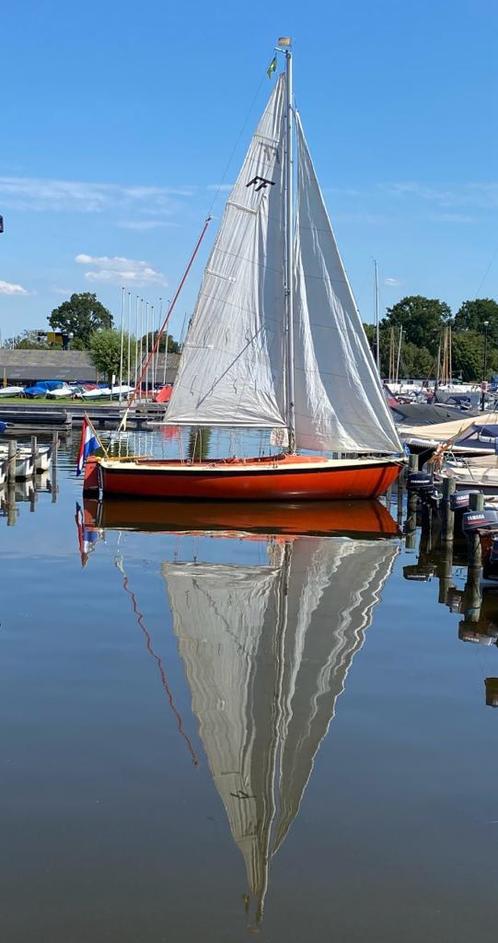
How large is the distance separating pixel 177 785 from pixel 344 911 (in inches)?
106

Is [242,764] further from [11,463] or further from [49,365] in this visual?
[49,365]

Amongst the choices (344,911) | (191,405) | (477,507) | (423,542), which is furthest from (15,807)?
(191,405)

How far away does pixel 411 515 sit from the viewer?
32812 mm

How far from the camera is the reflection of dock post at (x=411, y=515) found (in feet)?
89.4

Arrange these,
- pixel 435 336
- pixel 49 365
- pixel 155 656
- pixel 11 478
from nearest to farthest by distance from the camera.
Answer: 1. pixel 155 656
2. pixel 11 478
3. pixel 49 365
4. pixel 435 336

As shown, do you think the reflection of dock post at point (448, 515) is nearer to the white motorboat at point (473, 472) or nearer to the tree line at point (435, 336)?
the white motorboat at point (473, 472)

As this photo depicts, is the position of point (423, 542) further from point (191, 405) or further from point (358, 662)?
point (358, 662)

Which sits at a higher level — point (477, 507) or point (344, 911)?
point (477, 507)

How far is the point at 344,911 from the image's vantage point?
26.7 feet

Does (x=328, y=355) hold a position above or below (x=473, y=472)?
above

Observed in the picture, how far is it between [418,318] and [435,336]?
327 inches

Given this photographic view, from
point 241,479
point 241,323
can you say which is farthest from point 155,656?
point 241,323

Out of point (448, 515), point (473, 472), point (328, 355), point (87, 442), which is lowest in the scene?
point (448, 515)

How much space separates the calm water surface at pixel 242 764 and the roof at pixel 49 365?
382ft
